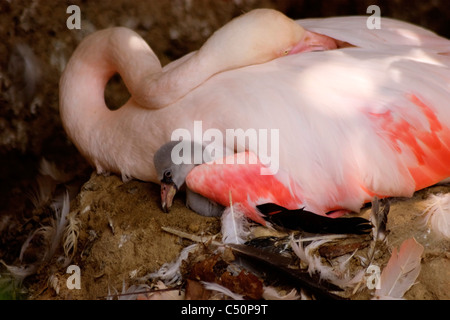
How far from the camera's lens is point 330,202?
212 centimetres

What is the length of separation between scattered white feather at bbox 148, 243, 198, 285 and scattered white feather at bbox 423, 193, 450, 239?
0.82 m

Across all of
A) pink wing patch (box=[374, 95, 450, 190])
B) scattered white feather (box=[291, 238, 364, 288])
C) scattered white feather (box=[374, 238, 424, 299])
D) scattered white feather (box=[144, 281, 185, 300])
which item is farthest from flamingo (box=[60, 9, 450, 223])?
scattered white feather (box=[144, 281, 185, 300])

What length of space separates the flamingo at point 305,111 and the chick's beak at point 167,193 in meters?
0.01

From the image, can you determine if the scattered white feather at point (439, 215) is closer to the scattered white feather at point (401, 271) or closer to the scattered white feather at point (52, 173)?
the scattered white feather at point (401, 271)

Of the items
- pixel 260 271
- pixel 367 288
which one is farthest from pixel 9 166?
pixel 367 288

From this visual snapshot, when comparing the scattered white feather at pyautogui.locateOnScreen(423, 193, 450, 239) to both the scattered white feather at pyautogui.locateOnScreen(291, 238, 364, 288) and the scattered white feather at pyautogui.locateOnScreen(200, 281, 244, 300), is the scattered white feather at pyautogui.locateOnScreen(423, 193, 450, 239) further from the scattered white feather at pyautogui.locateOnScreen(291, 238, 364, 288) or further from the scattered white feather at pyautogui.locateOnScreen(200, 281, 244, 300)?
the scattered white feather at pyautogui.locateOnScreen(200, 281, 244, 300)

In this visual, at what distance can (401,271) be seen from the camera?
6.20 feet

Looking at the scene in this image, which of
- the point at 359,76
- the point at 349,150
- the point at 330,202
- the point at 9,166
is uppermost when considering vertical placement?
the point at 359,76

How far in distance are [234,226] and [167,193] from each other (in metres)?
0.29

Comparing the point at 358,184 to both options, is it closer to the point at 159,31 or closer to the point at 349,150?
the point at 349,150

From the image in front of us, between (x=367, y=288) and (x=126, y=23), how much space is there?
215 cm

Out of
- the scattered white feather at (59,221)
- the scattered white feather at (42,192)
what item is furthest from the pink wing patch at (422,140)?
the scattered white feather at (42,192)
